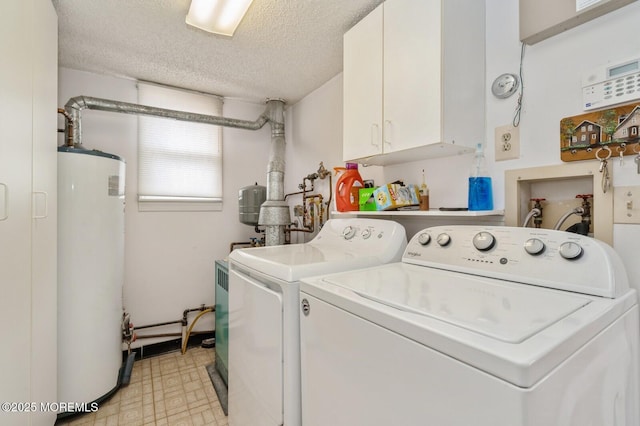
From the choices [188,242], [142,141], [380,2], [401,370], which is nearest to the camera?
[401,370]

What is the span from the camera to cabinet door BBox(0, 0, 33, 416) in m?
1.07

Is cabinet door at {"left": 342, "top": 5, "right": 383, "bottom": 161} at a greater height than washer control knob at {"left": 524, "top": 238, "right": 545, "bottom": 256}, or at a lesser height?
greater

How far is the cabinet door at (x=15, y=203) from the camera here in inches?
42.1

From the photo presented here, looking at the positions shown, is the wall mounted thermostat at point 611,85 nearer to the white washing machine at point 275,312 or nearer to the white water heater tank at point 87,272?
the white washing machine at point 275,312

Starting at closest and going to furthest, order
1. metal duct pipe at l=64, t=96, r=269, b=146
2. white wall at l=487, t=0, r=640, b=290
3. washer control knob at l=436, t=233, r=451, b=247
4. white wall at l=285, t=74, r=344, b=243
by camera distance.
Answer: white wall at l=487, t=0, r=640, b=290, washer control knob at l=436, t=233, r=451, b=247, metal duct pipe at l=64, t=96, r=269, b=146, white wall at l=285, t=74, r=344, b=243

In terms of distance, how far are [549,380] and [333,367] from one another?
541 millimetres

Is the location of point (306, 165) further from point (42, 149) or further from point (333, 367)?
point (333, 367)

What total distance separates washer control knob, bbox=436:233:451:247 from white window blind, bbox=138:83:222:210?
2.37m

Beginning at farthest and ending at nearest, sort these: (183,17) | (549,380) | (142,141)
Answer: (142,141)
(183,17)
(549,380)

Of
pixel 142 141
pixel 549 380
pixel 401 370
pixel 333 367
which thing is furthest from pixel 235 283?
Answer: pixel 142 141

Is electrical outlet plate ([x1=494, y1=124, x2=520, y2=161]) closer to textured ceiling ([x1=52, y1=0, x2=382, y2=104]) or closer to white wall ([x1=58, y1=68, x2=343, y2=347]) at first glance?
textured ceiling ([x1=52, y1=0, x2=382, y2=104])

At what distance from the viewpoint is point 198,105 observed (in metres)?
2.94

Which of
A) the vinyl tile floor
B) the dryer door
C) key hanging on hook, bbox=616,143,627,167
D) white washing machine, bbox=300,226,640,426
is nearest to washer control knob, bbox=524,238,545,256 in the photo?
white washing machine, bbox=300,226,640,426

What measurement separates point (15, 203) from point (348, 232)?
4.92 feet
